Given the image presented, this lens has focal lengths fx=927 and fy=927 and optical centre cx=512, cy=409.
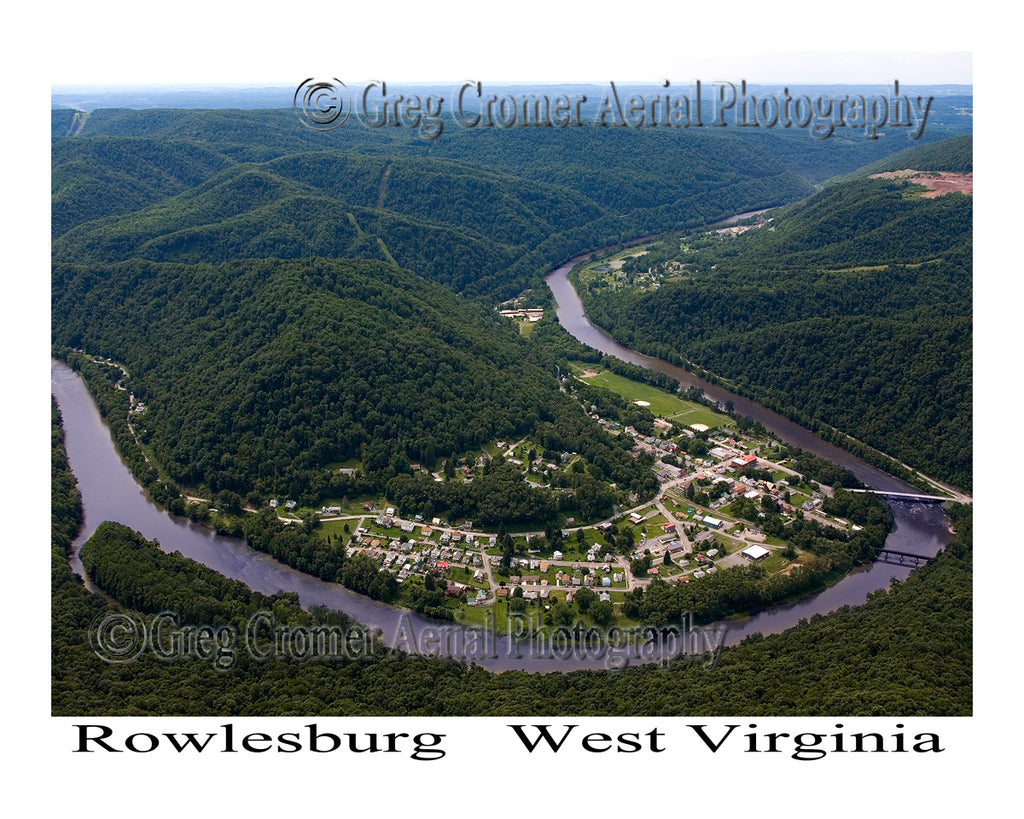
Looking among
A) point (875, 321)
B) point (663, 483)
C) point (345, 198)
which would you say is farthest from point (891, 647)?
point (345, 198)

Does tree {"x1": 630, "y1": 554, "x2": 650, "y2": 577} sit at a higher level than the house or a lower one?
lower

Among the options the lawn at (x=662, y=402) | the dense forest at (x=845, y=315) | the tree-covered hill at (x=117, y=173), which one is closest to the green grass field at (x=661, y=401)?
the lawn at (x=662, y=402)

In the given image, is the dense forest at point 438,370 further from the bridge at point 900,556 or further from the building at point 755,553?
the building at point 755,553

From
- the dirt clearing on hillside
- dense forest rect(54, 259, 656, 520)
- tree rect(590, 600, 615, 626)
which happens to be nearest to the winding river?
tree rect(590, 600, 615, 626)

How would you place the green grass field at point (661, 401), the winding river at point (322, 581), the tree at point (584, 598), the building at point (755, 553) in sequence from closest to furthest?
the winding river at point (322, 581) < the tree at point (584, 598) < the building at point (755, 553) < the green grass field at point (661, 401)

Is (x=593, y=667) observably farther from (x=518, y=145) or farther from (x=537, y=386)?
(x=518, y=145)

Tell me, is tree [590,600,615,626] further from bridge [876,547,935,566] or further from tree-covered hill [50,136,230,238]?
tree-covered hill [50,136,230,238]

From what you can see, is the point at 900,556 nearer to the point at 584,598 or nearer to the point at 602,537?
the point at 602,537

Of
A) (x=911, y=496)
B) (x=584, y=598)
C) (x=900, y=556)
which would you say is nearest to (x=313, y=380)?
(x=584, y=598)
